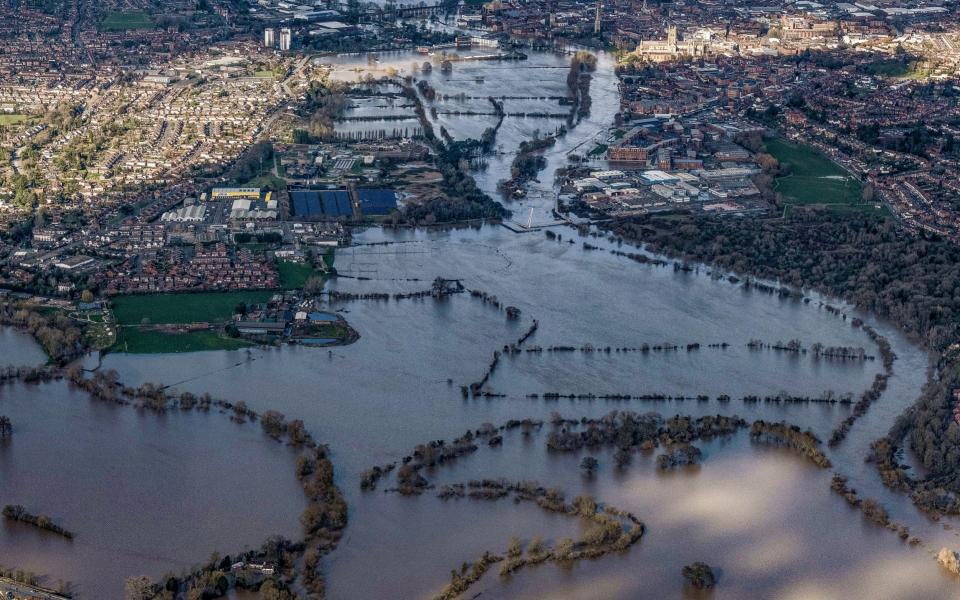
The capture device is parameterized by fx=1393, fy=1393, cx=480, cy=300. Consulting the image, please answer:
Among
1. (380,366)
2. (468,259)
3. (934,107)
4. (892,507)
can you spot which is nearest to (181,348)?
(380,366)

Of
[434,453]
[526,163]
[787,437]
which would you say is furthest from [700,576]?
[526,163]

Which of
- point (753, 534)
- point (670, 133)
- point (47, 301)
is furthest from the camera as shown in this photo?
point (670, 133)

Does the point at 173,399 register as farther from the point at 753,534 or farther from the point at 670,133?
the point at 670,133

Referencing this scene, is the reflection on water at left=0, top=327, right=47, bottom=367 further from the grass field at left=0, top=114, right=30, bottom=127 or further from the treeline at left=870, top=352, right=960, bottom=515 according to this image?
the grass field at left=0, top=114, right=30, bottom=127

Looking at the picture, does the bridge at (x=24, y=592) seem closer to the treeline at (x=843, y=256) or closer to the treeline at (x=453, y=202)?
the treeline at (x=453, y=202)

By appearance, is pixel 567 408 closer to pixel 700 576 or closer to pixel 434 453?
pixel 434 453

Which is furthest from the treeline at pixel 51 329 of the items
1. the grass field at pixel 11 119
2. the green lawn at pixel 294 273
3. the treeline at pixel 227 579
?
the grass field at pixel 11 119

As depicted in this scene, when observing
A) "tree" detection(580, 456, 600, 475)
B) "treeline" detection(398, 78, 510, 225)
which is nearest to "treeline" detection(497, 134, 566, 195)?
"treeline" detection(398, 78, 510, 225)
